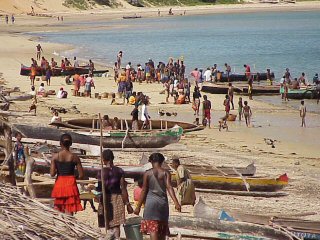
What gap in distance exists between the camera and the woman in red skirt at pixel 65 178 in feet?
37.4

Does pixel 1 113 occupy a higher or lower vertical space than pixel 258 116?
higher

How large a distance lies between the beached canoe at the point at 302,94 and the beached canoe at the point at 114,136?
15078 mm

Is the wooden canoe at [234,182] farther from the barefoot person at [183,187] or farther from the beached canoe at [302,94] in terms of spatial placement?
the beached canoe at [302,94]

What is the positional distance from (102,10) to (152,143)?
324ft

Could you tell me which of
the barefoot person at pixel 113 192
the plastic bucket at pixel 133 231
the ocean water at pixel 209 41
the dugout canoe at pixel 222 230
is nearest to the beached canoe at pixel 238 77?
the ocean water at pixel 209 41

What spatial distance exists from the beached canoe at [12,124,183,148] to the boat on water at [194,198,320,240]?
7.35m

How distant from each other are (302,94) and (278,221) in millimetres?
25035

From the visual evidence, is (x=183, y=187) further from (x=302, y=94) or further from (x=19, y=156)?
(x=302, y=94)

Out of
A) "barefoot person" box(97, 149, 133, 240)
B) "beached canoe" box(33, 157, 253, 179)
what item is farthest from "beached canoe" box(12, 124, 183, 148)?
"barefoot person" box(97, 149, 133, 240)

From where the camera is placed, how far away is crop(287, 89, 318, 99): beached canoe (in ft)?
124

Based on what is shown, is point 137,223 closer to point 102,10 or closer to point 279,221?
point 279,221

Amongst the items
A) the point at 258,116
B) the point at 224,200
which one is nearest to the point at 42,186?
the point at 224,200

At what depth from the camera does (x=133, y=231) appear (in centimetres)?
1195

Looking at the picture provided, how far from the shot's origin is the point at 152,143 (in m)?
22.9
